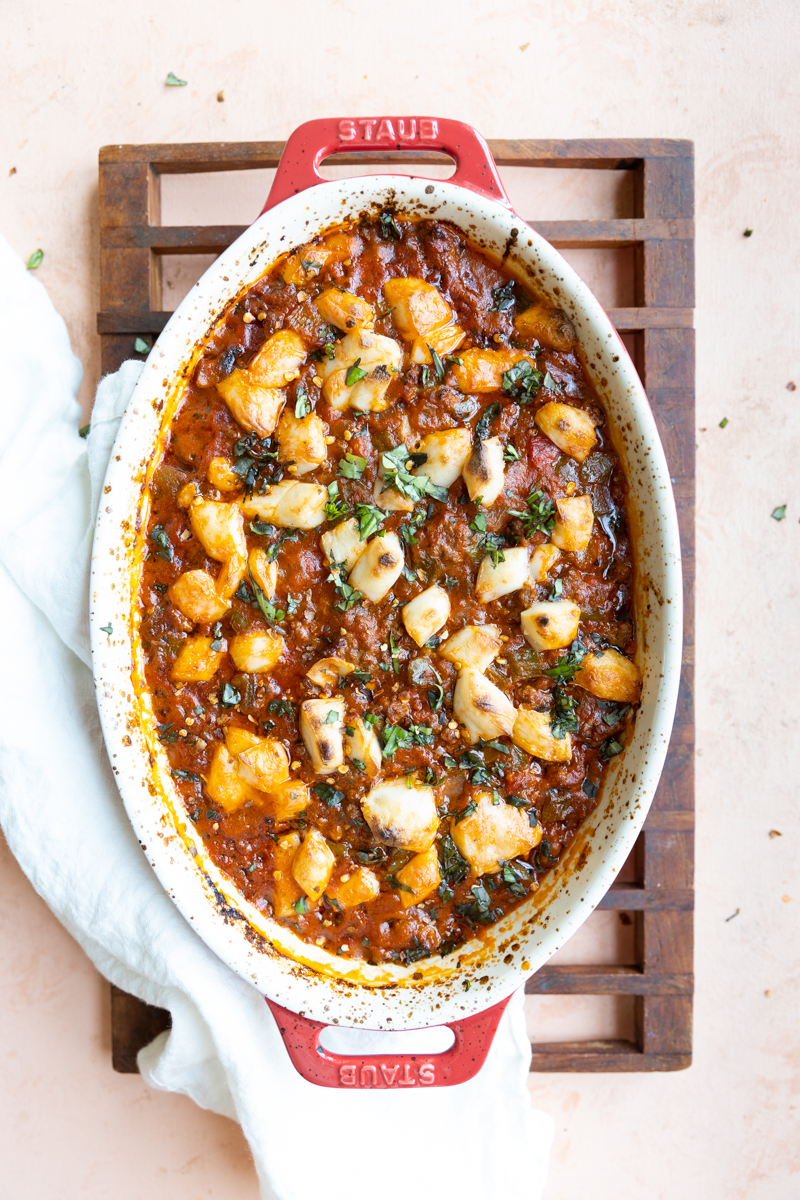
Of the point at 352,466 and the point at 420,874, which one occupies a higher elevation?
the point at 352,466

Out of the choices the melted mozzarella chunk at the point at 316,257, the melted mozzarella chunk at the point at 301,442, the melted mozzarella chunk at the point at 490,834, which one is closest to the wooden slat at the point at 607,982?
the melted mozzarella chunk at the point at 490,834

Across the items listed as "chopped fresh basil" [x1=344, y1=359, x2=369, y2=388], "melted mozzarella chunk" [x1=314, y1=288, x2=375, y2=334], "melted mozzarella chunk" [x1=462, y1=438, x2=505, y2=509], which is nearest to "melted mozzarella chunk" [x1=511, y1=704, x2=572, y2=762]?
"melted mozzarella chunk" [x1=462, y1=438, x2=505, y2=509]

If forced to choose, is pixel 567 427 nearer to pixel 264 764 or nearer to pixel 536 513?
pixel 536 513

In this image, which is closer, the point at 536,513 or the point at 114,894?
the point at 536,513

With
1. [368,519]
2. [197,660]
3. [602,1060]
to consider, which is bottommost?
[602,1060]

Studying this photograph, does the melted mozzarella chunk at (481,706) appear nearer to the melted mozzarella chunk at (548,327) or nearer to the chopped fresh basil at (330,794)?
the chopped fresh basil at (330,794)

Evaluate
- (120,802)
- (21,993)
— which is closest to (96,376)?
(120,802)

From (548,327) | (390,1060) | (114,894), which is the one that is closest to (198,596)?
(114,894)
